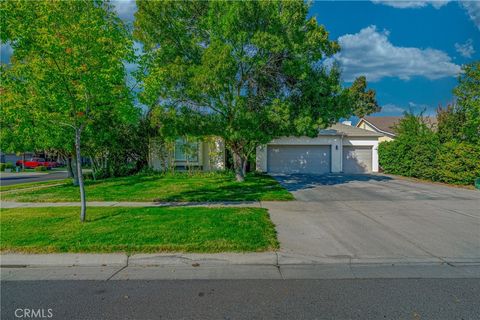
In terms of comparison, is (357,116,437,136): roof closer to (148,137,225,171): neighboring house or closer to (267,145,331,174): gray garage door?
(267,145,331,174): gray garage door

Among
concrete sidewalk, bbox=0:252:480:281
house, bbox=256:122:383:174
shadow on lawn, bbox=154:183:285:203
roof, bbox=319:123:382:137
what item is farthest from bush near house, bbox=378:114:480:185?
concrete sidewalk, bbox=0:252:480:281

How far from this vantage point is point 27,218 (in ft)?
23.6

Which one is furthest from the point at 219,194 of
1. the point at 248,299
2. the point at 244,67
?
the point at 248,299

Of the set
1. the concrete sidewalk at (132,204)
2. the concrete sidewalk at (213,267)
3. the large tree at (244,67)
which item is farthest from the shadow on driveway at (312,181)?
the concrete sidewalk at (213,267)

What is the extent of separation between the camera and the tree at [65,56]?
230 inches

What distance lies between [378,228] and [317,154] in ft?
49.9

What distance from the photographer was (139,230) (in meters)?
6.00

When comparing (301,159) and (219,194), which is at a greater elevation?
(301,159)

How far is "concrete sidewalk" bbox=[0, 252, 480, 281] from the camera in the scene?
4.35 metres

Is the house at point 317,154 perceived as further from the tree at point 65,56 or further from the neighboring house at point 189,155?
the tree at point 65,56

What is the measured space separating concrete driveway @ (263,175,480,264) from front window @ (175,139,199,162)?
976 cm

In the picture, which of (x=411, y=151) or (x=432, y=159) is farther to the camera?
(x=411, y=151)

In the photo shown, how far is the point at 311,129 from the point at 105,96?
8.08 meters

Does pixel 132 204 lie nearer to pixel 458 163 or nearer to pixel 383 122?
pixel 458 163
